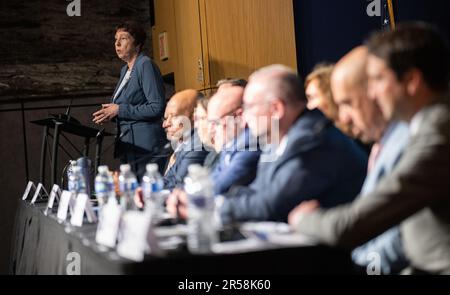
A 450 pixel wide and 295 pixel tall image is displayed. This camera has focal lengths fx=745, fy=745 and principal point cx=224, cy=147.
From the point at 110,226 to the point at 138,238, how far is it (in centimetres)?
32

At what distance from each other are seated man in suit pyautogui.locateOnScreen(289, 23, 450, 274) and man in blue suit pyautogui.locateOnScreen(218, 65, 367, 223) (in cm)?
34

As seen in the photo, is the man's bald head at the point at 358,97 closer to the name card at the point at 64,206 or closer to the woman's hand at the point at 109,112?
the name card at the point at 64,206

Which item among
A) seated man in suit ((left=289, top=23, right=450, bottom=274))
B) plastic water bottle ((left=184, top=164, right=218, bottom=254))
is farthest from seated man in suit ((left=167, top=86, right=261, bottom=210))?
seated man in suit ((left=289, top=23, right=450, bottom=274))

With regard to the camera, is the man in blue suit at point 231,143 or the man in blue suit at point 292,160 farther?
the man in blue suit at point 231,143

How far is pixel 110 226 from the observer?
1.92 m

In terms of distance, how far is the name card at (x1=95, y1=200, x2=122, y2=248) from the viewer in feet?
6.20

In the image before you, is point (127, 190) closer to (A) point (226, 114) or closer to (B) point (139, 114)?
(A) point (226, 114)

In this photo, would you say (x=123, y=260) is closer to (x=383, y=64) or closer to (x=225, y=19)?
(x=383, y=64)

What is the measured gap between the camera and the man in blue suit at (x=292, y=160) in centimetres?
202

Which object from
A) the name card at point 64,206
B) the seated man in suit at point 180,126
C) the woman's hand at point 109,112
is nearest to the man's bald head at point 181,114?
the seated man in suit at point 180,126

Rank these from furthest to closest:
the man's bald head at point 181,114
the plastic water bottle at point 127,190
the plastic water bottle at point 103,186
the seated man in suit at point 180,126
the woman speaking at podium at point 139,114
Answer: the woman speaking at podium at point 139,114 < the man's bald head at point 181,114 < the seated man in suit at point 180,126 < the plastic water bottle at point 103,186 < the plastic water bottle at point 127,190

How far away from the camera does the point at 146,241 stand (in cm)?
161

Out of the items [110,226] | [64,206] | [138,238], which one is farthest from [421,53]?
[64,206]

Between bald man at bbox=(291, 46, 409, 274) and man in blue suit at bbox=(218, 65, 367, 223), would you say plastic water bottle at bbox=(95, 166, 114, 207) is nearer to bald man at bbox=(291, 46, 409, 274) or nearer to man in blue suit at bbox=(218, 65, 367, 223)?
man in blue suit at bbox=(218, 65, 367, 223)
